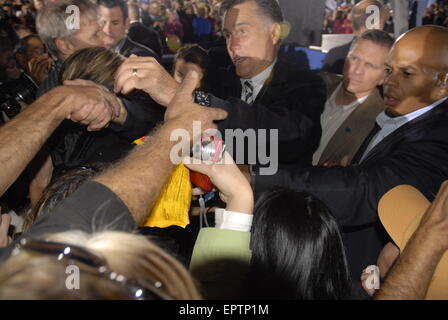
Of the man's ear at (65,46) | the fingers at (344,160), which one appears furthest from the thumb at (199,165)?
the man's ear at (65,46)

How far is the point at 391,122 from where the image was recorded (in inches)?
72.1

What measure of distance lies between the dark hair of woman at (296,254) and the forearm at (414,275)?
0.14 m

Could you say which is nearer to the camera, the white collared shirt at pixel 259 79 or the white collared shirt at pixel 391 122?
the white collared shirt at pixel 391 122

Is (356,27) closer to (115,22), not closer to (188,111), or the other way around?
(115,22)

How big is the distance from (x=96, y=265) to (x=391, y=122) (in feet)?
5.30

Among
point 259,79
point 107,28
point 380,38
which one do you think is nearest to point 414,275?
point 259,79

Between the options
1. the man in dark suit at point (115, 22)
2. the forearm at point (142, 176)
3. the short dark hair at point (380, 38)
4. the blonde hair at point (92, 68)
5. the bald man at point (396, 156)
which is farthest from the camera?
the man in dark suit at point (115, 22)

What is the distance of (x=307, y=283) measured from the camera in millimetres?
1029

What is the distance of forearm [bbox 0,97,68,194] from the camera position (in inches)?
40.8

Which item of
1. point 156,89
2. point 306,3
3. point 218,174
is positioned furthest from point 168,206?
point 306,3

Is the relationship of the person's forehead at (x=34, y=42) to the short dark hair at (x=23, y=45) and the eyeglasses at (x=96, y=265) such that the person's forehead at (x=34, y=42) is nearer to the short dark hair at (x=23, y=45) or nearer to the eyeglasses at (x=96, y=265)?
the short dark hair at (x=23, y=45)

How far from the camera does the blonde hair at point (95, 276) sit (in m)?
0.55

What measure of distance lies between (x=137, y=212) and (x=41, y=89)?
5.31ft
